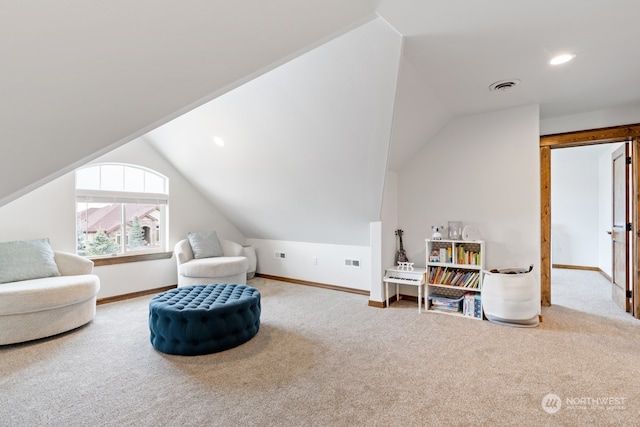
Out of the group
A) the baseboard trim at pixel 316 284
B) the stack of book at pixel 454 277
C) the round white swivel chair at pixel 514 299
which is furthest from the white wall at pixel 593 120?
the baseboard trim at pixel 316 284

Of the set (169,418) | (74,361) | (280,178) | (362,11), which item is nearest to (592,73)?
(362,11)

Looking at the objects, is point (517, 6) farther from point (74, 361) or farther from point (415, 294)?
point (74, 361)

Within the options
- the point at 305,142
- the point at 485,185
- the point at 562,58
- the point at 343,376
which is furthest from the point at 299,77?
the point at 485,185

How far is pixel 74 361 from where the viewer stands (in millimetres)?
2613

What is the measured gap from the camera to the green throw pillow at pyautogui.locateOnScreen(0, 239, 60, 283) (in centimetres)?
323

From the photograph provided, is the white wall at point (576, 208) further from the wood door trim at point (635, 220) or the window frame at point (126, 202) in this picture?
the window frame at point (126, 202)

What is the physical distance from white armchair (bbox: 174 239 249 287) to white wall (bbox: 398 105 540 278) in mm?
2477

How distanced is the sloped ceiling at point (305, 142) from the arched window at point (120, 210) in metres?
Answer: 0.54

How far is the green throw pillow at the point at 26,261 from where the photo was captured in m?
3.23

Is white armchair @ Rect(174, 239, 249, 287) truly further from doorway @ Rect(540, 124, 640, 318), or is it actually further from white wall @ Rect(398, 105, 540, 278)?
doorway @ Rect(540, 124, 640, 318)

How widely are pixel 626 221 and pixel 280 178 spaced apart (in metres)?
4.23

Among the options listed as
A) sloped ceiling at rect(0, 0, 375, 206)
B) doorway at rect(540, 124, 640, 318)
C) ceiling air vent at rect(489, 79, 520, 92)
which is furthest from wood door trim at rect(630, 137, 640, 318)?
sloped ceiling at rect(0, 0, 375, 206)

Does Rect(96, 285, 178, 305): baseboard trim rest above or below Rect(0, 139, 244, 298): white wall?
below

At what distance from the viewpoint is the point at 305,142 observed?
11.7 ft
